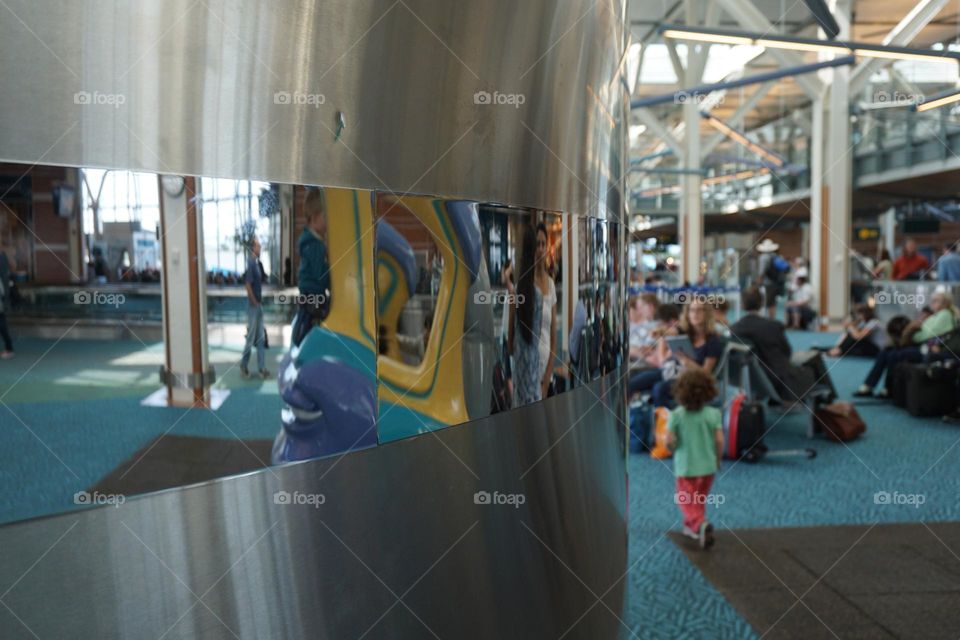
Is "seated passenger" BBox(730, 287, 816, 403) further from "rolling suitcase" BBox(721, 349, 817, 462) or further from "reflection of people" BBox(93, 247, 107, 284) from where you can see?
"reflection of people" BBox(93, 247, 107, 284)

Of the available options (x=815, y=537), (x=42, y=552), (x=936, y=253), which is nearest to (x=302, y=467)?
(x=42, y=552)

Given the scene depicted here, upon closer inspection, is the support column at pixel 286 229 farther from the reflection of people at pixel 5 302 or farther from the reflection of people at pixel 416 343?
the reflection of people at pixel 5 302

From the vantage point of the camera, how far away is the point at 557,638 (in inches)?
59.7

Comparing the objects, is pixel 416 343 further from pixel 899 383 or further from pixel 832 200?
pixel 832 200

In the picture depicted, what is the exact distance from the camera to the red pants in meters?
4.98

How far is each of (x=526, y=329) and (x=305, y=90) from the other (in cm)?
55

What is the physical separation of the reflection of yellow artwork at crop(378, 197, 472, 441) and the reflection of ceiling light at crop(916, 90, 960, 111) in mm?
10855

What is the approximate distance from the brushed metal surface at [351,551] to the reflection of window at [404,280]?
0.50 ft

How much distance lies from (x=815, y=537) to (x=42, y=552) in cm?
498

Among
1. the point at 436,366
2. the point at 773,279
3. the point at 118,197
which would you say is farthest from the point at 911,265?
the point at 118,197

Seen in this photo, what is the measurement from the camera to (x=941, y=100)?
10.4m

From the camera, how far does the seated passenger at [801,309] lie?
61.9 ft

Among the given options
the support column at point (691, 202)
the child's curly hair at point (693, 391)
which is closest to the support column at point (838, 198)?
the support column at point (691, 202)

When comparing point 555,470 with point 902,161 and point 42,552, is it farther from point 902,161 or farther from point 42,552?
point 902,161
